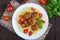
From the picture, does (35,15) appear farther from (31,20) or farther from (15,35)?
(15,35)

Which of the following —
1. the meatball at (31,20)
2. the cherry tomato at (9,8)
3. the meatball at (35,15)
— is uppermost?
the cherry tomato at (9,8)

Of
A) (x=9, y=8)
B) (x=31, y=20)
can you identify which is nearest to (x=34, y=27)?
(x=31, y=20)

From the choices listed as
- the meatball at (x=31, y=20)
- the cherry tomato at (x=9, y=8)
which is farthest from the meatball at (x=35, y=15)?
the cherry tomato at (x=9, y=8)

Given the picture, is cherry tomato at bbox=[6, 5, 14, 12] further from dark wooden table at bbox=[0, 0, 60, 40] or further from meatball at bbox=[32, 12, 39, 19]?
meatball at bbox=[32, 12, 39, 19]

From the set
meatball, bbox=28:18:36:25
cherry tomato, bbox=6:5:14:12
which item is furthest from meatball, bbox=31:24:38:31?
cherry tomato, bbox=6:5:14:12

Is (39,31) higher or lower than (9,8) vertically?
lower

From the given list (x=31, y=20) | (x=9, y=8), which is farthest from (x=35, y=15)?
(x=9, y=8)

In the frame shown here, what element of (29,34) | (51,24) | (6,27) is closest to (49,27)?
(51,24)

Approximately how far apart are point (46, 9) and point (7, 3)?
0.78 ft

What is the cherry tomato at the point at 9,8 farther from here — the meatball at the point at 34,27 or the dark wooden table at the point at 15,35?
the meatball at the point at 34,27

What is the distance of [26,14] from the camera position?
1.14 meters

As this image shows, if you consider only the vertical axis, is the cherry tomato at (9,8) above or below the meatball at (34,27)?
above

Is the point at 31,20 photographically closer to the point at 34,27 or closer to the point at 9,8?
the point at 34,27

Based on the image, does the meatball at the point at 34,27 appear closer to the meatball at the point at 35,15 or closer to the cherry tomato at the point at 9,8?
the meatball at the point at 35,15
